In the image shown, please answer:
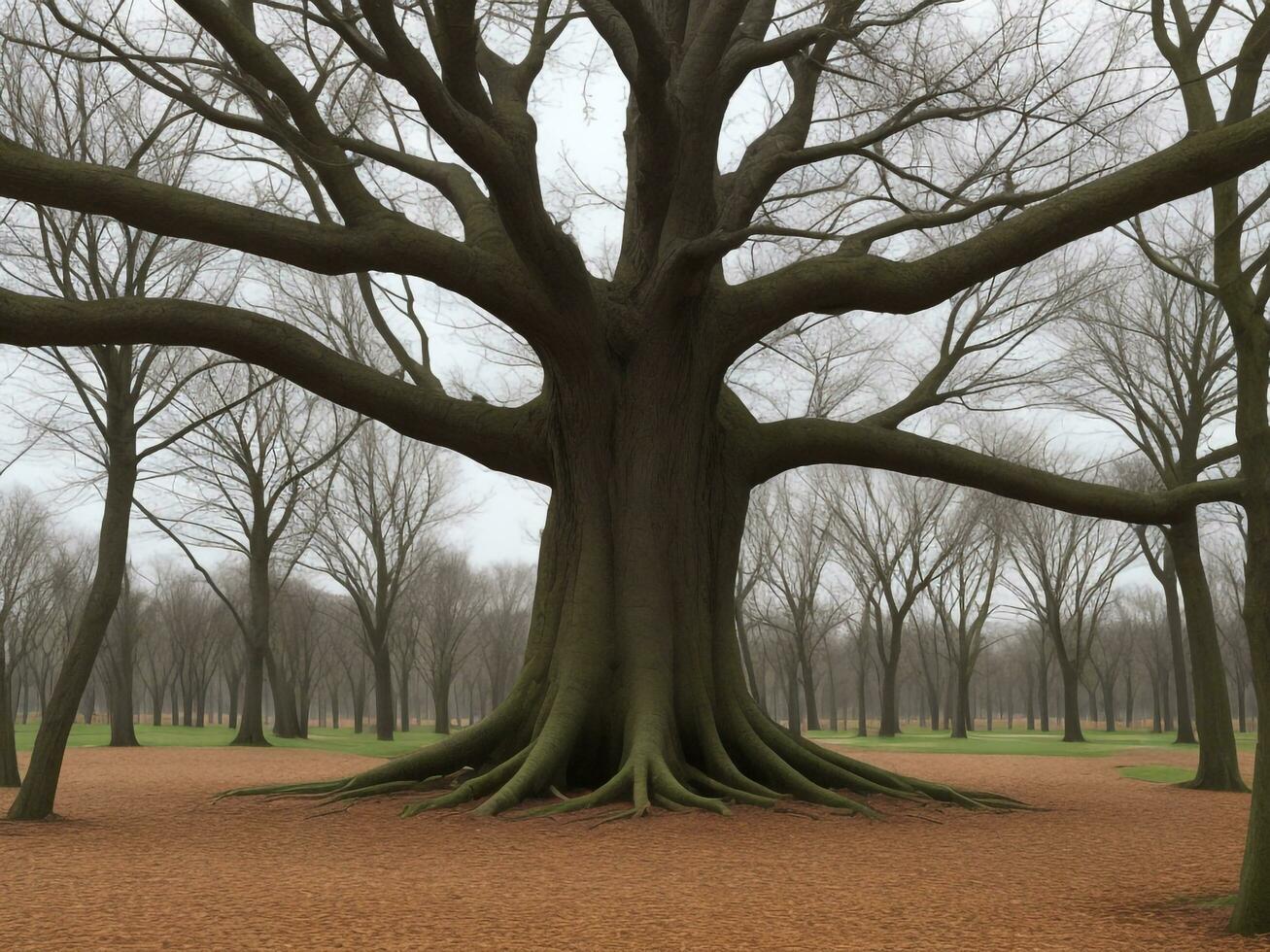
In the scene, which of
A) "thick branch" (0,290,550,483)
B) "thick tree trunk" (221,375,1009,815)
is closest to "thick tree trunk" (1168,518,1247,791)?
"thick tree trunk" (221,375,1009,815)

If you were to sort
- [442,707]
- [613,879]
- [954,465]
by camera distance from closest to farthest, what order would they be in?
[613,879], [954,465], [442,707]

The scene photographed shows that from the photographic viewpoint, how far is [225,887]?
209 inches

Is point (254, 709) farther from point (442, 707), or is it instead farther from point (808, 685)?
point (808, 685)

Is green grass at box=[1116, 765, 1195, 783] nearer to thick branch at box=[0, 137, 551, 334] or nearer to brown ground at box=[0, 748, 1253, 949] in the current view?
brown ground at box=[0, 748, 1253, 949]

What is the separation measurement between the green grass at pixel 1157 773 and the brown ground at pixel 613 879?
512 cm

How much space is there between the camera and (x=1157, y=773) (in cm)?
1566

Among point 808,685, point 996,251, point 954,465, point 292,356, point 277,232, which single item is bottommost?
point 808,685

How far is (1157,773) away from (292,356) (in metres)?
13.8

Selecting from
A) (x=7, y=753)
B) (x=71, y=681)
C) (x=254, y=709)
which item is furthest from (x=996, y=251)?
(x=254, y=709)

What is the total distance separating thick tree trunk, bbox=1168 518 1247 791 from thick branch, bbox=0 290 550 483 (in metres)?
7.77

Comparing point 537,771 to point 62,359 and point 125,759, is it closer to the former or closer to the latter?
point 62,359

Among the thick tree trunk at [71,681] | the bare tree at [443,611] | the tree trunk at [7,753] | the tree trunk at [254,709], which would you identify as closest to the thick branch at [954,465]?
the thick tree trunk at [71,681]

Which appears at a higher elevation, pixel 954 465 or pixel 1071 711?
pixel 954 465

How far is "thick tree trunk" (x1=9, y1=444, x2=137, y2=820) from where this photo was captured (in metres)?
8.59
